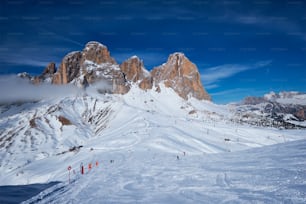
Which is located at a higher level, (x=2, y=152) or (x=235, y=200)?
(x=235, y=200)

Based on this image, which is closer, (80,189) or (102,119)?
(80,189)

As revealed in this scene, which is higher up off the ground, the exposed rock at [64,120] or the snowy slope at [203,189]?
the exposed rock at [64,120]

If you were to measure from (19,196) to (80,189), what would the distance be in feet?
9.92

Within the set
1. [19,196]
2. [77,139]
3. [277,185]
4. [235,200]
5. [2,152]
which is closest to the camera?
[235,200]

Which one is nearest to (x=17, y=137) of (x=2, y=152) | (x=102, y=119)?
(x=2, y=152)

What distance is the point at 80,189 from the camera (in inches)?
531

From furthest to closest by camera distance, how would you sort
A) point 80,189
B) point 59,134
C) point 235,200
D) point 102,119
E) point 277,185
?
point 102,119
point 59,134
point 80,189
point 277,185
point 235,200

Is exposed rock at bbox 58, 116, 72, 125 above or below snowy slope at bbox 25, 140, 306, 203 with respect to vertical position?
above

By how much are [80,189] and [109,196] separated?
2.51 meters

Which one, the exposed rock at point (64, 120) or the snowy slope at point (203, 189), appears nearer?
the snowy slope at point (203, 189)

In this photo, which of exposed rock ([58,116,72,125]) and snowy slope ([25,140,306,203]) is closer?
snowy slope ([25,140,306,203])

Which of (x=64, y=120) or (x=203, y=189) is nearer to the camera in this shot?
(x=203, y=189)

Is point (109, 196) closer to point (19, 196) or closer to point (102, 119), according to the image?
point (19, 196)

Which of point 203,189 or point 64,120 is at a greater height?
point 64,120
